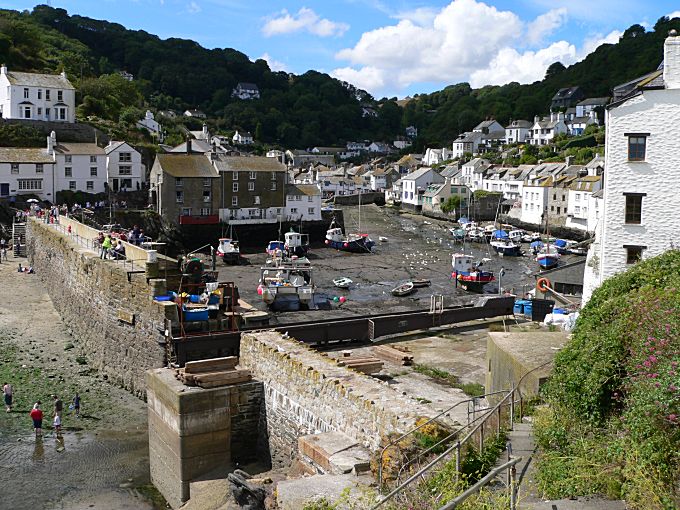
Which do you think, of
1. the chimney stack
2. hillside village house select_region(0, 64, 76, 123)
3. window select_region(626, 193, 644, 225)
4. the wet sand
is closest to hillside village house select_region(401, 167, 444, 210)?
hillside village house select_region(0, 64, 76, 123)

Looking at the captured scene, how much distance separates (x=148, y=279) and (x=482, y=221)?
71.7m

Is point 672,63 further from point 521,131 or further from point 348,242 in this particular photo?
point 521,131

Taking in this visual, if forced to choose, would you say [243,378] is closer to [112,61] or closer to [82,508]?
[82,508]

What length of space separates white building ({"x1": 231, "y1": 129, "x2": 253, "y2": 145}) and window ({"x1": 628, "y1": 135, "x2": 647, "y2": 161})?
14676 cm

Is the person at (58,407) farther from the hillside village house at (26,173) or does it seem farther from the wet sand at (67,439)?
the hillside village house at (26,173)

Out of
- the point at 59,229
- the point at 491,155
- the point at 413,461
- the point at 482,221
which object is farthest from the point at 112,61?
the point at 413,461

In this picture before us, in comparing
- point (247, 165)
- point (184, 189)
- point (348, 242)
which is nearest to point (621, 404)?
point (348, 242)

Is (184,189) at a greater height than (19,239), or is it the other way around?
(184,189)

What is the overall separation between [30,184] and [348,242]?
2833 cm

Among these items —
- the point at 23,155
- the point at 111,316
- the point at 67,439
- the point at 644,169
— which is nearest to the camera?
the point at 644,169

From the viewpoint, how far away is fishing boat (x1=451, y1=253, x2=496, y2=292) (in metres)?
45.3

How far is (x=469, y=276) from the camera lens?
1796 inches

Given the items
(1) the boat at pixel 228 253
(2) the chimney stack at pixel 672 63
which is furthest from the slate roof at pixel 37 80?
(2) the chimney stack at pixel 672 63

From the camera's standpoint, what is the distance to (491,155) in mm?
126500
